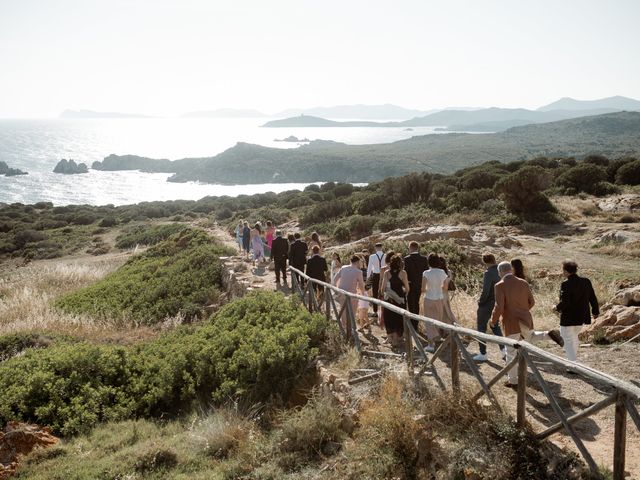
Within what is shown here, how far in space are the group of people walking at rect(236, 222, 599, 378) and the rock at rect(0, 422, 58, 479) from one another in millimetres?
5047

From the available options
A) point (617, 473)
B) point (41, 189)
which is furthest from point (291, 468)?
point (41, 189)

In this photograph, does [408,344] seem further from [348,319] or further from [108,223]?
[108,223]

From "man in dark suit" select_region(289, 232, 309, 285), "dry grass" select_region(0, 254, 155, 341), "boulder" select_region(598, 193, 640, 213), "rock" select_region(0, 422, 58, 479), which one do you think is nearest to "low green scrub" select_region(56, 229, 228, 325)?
"dry grass" select_region(0, 254, 155, 341)

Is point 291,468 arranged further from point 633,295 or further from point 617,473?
point 633,295

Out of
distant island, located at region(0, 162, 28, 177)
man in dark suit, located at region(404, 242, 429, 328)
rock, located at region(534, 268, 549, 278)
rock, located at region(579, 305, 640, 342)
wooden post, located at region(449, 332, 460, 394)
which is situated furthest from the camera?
distant island, located at region(0, 162, 28, 177)

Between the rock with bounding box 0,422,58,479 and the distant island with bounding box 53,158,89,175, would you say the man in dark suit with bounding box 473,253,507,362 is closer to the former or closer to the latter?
the rock with bounding box 0,422,58,479

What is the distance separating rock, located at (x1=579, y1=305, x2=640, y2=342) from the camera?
8305mm

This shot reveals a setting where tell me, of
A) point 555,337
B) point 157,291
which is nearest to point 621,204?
point 555,337

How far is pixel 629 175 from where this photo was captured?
28.3m

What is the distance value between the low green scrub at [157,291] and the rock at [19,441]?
272 inches

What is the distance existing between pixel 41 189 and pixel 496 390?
100774mm

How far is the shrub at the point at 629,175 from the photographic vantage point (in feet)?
92.5

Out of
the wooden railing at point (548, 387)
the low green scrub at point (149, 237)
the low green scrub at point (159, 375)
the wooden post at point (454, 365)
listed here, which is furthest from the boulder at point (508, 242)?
the low green scrub at point (149, 237)

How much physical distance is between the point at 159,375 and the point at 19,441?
2259mm
